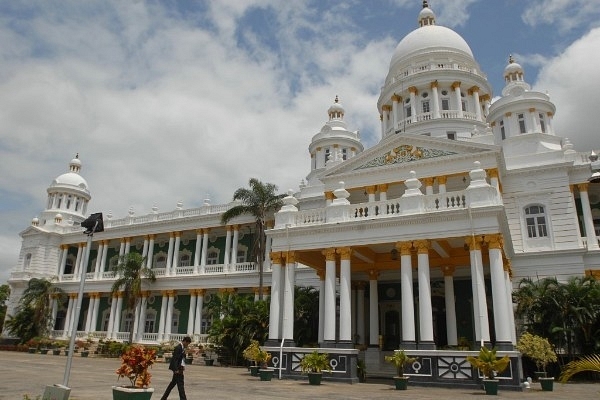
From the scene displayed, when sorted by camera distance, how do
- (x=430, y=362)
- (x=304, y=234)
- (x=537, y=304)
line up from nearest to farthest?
(x=430, y=362)
(x=304, y=234)
(x=537, y=304)

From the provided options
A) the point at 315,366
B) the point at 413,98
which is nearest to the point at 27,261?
the point at 413,98

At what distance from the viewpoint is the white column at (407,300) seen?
1530 centimetres

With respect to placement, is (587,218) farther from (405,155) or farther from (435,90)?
(435,90)

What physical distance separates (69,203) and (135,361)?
143 ft

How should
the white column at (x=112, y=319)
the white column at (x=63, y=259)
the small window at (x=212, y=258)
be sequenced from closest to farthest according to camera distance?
1. the white column at (x=112, y=319)
2. the small window at (x=212, y=258)
3. the white column at (x=63, y=259)

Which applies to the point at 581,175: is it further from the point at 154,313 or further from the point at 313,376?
the point at 154,313

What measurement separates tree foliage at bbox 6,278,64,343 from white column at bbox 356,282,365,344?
26.8 meters

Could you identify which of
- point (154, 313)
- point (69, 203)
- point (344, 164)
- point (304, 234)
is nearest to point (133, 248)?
point (154, 313)

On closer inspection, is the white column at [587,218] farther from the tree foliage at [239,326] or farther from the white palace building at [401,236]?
the tree foliage at [239,326]

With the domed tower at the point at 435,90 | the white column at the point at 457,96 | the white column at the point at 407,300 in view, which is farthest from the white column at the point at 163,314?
the white column at the point at 457,96

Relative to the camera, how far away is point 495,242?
48.5ft

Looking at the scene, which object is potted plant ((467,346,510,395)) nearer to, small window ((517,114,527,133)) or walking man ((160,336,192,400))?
walking man ((160,336,192,400))

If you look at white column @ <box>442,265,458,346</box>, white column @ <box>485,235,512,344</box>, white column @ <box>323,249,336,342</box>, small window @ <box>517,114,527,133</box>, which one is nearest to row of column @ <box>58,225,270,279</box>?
white column @ <box>442,265,458,346</box>

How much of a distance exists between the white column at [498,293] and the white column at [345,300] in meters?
4.69
